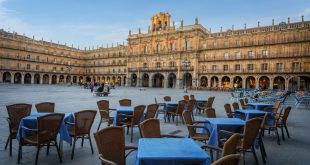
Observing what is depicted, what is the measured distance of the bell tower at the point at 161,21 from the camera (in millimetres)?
53438

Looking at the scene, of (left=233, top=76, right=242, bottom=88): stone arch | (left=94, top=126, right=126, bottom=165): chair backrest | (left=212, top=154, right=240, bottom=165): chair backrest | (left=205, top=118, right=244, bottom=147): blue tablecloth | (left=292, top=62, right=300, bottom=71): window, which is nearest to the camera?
(left=212, top=154, right=240, bottom=165): chair backrest

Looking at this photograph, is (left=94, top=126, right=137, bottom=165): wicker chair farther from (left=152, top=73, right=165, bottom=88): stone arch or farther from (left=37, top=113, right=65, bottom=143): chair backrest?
(left=152, top=73, right=165, bottom=88): stone arch

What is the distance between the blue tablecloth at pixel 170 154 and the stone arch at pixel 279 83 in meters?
41.7

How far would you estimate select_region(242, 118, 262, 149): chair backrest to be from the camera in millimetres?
3988

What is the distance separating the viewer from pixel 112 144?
3.11m

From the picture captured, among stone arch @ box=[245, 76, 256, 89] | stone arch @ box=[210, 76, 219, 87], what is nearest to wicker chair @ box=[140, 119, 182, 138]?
stone arch @ box=[245, 76, 256, 89]

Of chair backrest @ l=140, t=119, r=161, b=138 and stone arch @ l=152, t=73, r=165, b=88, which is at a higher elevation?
stone arch @ l=152, t=73, r=165, b=88

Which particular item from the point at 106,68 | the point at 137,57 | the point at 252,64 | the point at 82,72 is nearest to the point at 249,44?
the point at 252,64

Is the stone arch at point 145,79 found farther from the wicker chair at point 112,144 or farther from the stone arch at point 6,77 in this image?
the wicker chair at point 112,144

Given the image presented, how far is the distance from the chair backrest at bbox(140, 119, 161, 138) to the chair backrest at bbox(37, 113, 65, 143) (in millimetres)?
1566

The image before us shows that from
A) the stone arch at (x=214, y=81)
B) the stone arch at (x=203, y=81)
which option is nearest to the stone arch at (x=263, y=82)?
the stone arch at (x=214, y=81)

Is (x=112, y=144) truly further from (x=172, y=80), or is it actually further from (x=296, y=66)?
(x=172, y=80)

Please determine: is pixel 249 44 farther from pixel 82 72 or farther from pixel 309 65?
pixel 82 72

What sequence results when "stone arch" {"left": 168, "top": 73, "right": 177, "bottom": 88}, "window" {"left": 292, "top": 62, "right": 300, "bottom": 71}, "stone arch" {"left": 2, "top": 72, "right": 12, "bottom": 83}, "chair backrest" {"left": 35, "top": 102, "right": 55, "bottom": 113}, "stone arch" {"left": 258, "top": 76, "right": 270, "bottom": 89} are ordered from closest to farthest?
1. "chair backrest" {"left": 35, "top": 102, "right": 55, "bottom": 113}
2. "window" {"left": 292, "top": 62, "right": 300, "bottom": 71}
3. "stone arch" {"left": 258, "top": 76, "right": 270, "bottom": 89}
4. "stone arch" {"left": 168, "top": 73, "right": 177, "bottom": 88}
5. "stone arch" {"left": 2, "top": 72, "right": 12, "bottom": 83}
